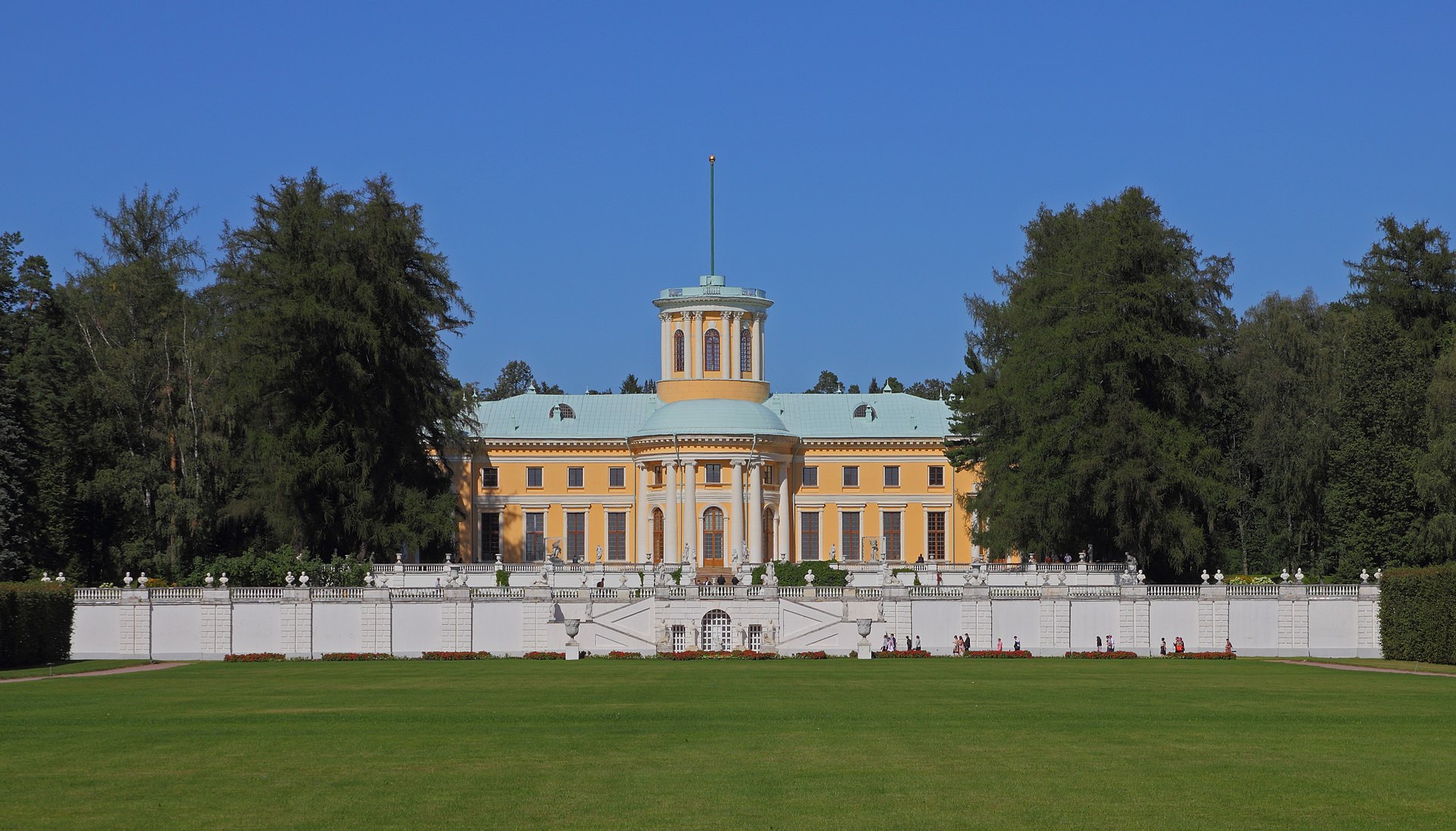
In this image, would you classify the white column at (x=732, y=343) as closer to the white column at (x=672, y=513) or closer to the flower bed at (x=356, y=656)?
the white column at (x=672, y=513)

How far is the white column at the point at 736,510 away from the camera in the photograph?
86.8 metres

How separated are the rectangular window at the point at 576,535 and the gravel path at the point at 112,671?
41.1 meters

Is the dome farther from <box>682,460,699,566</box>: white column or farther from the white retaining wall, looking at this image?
the white retaining wall

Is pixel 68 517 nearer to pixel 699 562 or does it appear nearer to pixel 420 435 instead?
pixel 420 435

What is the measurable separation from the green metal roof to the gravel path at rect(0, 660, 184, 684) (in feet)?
136

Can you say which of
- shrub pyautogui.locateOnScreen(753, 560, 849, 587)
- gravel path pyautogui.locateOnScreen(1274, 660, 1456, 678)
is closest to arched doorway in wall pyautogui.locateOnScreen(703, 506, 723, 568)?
shrub pyautogui.locateOnScreen(753, 560, 849, 587)

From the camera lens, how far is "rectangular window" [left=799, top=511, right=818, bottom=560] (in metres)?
92.8

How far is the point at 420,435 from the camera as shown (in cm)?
6944

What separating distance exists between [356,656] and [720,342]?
41469mm

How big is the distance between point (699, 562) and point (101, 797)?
65803 mm

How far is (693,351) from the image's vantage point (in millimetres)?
91625

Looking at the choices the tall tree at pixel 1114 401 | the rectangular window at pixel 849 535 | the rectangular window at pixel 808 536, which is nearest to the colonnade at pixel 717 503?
the rectangular window at pixel 808 536

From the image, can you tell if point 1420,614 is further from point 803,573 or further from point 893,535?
point 893,535

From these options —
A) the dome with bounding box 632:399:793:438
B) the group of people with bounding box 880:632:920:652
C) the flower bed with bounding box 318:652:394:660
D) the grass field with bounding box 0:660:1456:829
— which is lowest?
the flower bed with bounding box 318:652:394:660
